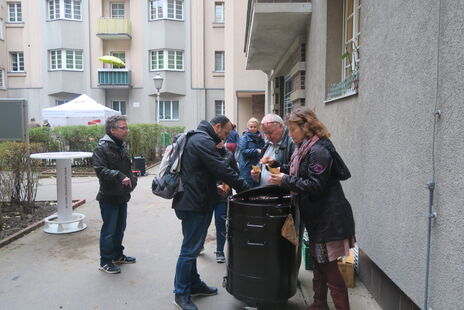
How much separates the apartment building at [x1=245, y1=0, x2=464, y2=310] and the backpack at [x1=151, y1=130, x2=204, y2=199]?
1.72m

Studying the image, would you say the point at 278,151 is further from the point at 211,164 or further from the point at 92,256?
the point at 92,256

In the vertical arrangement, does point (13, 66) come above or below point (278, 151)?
above

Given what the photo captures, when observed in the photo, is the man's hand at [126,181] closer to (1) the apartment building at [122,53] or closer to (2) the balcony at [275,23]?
(2) the balcony at [275,23]

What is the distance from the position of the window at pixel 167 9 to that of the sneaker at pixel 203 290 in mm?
24261

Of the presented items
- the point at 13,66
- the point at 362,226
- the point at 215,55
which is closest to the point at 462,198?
the point at 362,226

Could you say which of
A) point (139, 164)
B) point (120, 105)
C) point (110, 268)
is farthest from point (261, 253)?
point (120, 105)

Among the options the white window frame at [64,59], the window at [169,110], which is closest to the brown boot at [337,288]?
the window at [169,110]

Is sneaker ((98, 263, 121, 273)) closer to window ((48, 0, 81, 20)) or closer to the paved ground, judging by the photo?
the paved ground

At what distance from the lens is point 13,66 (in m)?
27.1

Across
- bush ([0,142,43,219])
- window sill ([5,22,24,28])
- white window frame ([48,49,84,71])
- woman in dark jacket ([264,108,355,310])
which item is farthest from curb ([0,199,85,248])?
window sill ([5,22,24,28])

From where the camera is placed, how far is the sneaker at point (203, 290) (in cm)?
396

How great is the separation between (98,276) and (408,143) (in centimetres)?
358

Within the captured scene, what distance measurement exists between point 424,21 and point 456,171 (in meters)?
1.08

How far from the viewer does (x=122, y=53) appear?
2695 centimetres
